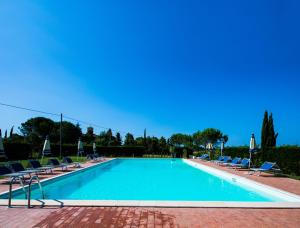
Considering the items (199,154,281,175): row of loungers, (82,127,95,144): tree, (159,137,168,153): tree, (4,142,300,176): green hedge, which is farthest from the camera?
(82,127,95,144): tree

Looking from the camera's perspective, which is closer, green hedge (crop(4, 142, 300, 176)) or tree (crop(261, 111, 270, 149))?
green hedge (crop(4, 142, 300, 176))

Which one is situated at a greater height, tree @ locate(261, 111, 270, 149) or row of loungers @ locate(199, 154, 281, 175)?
tree @ locate(261, 111, 270, 149)

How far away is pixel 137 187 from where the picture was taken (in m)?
11.9

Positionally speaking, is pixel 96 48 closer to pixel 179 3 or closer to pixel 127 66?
pixel 127 66

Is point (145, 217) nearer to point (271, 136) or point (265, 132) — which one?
point (271, 136)

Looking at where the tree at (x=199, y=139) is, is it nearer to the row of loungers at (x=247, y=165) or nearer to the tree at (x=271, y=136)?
the tree at (x=271, y=136)

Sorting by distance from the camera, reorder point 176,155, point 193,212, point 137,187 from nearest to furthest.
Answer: point 193,212 < point 137,187 < point 176,155

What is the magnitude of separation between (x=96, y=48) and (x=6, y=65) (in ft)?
19.4

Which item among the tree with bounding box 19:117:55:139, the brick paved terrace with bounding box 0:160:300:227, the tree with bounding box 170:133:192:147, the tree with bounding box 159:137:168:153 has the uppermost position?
the tree with bounding box 19:117:55:139

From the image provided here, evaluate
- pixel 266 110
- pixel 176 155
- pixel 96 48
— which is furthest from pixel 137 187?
pixel 176 155

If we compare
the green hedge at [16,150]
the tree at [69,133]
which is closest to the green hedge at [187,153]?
the green hedge at [16,150]

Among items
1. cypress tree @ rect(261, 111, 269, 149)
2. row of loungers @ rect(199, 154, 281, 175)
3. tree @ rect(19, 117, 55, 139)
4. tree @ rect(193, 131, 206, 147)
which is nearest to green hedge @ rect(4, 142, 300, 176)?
row of loungers @ rect(199, 154, 281, 175)

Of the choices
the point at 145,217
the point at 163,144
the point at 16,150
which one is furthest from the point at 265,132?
the point at 145,217

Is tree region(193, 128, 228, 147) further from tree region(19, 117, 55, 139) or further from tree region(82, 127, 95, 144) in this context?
tree region(19, 117, 55, 139)
